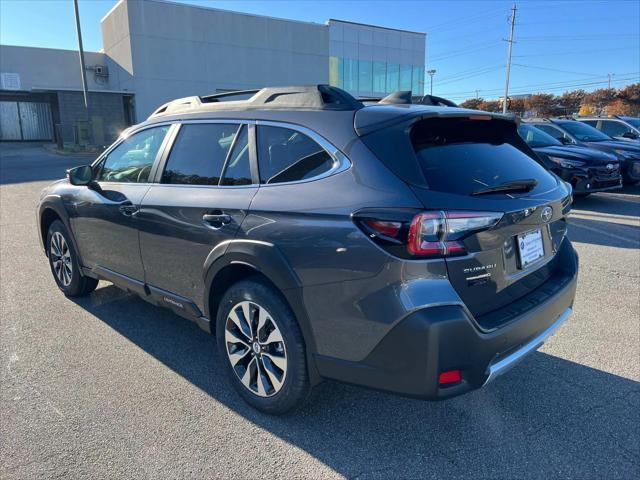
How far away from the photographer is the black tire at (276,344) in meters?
2.68

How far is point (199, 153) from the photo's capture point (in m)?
3.42

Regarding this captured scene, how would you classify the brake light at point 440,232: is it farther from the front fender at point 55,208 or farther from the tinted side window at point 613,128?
the tinted side window at point 613,128

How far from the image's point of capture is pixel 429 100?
11.1 ft

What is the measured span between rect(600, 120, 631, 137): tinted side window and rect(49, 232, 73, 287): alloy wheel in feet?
49.0

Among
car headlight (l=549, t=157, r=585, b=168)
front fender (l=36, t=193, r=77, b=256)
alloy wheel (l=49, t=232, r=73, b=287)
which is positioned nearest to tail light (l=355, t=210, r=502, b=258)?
front fender (l=36, t=193, r=77, b=256)

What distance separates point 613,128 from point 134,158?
14876 millimetres

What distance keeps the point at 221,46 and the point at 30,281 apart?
35631 millimetres

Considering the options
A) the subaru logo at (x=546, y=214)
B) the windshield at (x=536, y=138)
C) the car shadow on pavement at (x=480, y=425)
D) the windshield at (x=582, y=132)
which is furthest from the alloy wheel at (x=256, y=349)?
the windshield at (x=582, y=132)

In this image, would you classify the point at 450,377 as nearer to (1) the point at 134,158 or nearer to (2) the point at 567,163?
(1) the point at 134,158

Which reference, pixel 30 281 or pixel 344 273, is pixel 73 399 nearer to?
pixel 344 273

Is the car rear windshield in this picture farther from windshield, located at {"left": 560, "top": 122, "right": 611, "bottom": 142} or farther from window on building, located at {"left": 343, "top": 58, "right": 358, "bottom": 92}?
window on building, located at {"left": 343, "top": 58, "right": 358, "bottom": 92}

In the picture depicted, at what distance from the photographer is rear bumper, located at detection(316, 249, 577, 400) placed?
2.21 meters

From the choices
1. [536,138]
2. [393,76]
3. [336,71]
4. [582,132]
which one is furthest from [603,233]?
[393,76]

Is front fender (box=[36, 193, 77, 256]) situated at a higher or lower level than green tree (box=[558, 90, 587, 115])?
lower
